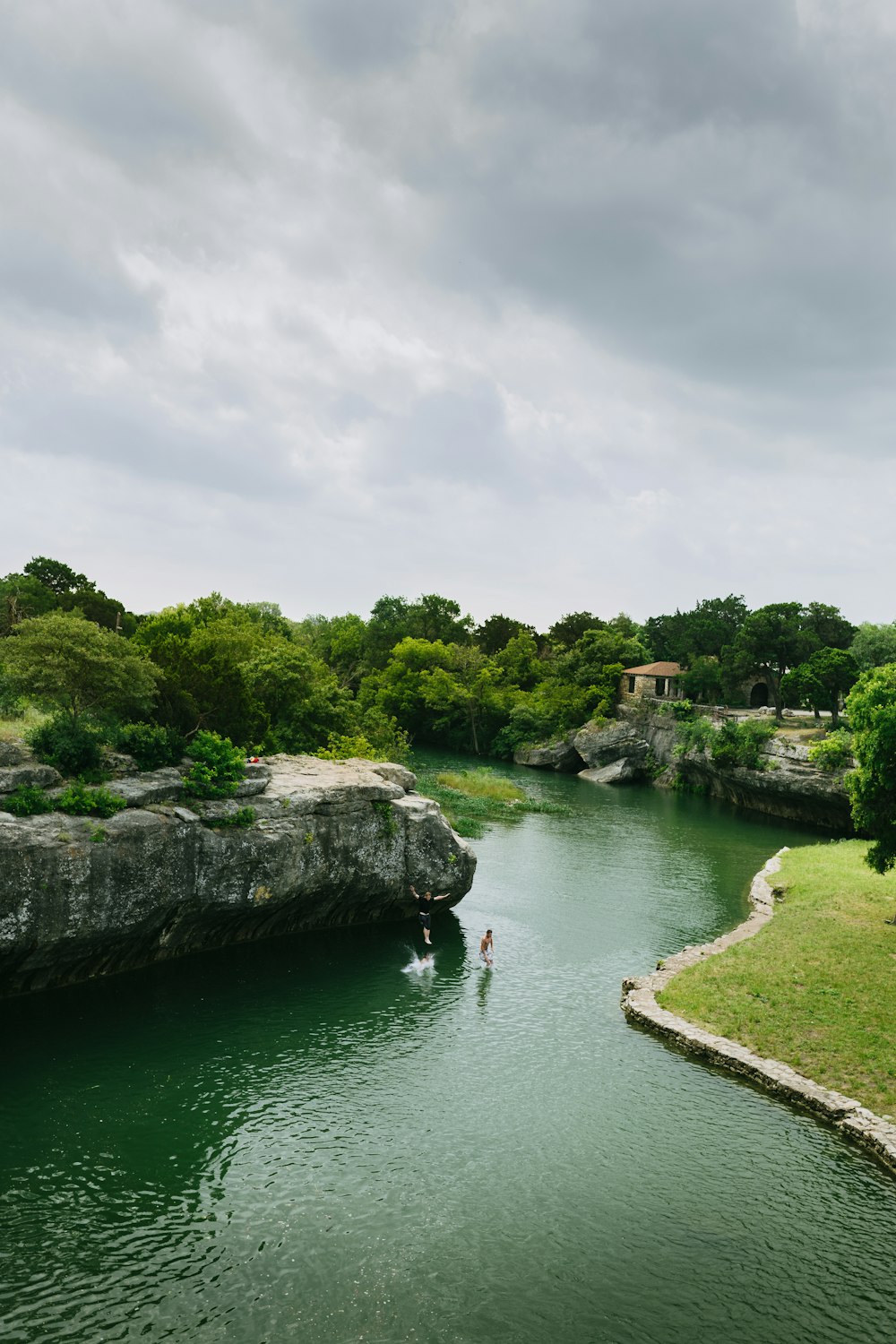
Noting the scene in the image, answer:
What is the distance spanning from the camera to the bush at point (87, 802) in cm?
2123

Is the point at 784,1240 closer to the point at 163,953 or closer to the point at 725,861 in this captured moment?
the point at 163,953

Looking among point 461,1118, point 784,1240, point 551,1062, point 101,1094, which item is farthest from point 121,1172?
point 784,1240

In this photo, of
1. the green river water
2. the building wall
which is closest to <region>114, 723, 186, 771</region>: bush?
the green river water

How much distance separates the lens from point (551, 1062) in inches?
760

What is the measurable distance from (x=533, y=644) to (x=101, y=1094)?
9706cm

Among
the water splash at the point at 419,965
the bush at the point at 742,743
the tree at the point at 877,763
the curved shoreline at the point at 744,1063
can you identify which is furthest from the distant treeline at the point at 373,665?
the tree at the point at 877,763

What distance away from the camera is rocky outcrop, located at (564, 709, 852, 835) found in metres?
58.4

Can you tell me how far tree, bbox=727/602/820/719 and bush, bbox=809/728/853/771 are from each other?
29650 mm

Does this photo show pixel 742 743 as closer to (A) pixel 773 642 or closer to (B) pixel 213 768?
(A) pixel 773 642

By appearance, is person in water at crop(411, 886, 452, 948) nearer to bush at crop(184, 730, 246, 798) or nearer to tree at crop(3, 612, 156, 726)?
bush at crop(184, 730, 246, 798)

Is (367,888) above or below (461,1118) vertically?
above

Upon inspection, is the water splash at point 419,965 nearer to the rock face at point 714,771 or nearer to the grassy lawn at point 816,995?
the grassy lawn at point 816,995

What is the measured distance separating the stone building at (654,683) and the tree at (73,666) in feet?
237

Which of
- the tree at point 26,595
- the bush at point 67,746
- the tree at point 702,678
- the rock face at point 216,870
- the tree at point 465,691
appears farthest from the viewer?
the tree at point 465,691
